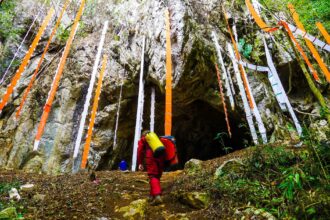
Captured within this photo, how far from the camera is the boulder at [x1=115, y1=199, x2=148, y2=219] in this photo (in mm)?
3710

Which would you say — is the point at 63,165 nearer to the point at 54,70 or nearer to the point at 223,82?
the point at 54,70

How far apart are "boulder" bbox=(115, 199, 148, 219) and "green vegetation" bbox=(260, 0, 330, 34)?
10.6 m

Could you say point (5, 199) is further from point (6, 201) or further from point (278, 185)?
point (278, 185)

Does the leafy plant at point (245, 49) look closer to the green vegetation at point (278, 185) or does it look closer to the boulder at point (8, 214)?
the green vegetation at point (278, 185)

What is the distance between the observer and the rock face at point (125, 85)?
31.3 feet

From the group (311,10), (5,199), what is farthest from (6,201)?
(311,10)

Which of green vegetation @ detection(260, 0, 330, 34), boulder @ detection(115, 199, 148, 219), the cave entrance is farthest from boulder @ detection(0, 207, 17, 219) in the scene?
green vegetation @ detection(260, 0, 330, 34)

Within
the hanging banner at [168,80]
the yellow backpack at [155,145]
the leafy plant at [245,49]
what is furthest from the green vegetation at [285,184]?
the leafy plant at [245,49]

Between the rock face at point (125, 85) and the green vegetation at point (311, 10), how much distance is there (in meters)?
1.93

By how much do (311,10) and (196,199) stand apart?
12.1 m

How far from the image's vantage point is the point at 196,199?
154 inches

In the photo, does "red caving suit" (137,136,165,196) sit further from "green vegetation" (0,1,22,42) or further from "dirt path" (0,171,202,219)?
"green vegetation" (0,1,22,42)

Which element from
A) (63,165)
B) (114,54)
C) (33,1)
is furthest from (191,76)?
(33,1)

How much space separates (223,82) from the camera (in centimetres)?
1024
